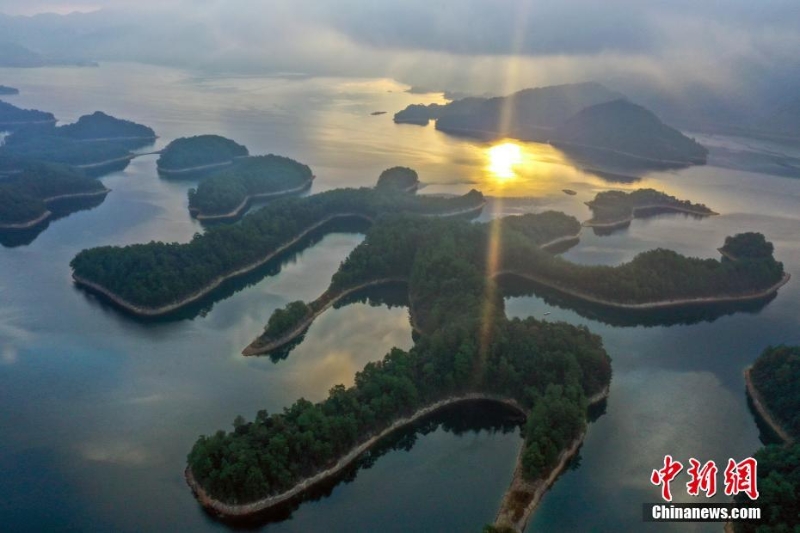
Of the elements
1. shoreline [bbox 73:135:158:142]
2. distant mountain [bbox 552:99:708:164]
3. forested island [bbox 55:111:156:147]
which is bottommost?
shoreline [bbox 73:135:158:142]

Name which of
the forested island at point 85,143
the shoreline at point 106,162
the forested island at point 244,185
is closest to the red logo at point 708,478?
the forested island at point 244,185

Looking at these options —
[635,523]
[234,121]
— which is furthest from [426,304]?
[234,121]

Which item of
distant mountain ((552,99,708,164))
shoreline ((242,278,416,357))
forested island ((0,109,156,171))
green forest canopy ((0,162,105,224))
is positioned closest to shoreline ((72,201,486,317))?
shoreline ((242,278,416,357))

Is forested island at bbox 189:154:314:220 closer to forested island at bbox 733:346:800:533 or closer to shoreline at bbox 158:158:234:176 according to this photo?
shoreline at bbox 158:158:234:176

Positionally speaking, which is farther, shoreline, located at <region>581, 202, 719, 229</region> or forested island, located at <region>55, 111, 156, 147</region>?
forested island, located at <region>55, 111, 156, 147</region>

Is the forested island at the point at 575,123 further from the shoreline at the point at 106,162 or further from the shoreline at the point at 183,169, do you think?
the shoreline at the point at 106,162

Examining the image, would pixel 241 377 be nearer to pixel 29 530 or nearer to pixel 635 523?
pixel 29 530
